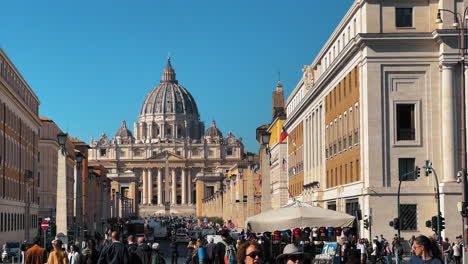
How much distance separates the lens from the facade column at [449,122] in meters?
45.6

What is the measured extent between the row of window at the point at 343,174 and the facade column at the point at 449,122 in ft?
18.2

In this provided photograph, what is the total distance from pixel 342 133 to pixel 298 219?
28.0 meters

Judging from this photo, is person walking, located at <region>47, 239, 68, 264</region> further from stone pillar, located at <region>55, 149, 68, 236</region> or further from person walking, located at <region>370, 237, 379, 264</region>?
stone pillar, located at <region>55, 149, 68, 236</region>

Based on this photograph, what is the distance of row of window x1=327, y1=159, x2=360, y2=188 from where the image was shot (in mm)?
50891

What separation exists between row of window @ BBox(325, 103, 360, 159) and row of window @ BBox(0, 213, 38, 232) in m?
19.7

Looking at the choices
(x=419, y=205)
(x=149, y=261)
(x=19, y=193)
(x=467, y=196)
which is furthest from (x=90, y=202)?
(x=149, y=261)

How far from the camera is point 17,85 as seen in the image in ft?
239

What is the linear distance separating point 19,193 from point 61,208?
23.3m

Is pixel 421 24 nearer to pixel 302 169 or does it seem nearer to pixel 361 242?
pixel 361 242

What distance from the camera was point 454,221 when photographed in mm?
45188

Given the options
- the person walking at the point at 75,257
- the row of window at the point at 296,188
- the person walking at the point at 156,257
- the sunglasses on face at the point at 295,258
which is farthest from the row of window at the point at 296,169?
the sunglasses on face at the point at 295,258

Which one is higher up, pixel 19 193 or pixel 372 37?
pixel 372 37

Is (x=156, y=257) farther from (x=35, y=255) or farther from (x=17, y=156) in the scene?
(x=17, y=156)

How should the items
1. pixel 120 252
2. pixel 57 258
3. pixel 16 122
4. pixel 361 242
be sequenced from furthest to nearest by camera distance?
pixel 16 122 → pixel 361 242 → pixel 57 258 → pixel 120 252
